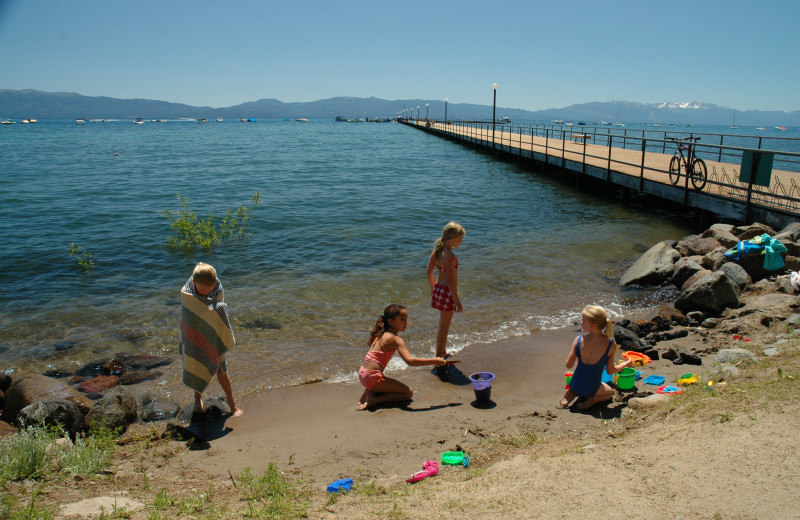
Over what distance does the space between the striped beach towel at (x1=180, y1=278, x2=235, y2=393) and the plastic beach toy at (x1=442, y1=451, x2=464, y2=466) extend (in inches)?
91.6

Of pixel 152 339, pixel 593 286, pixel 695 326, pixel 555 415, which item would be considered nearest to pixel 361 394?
pixel 555 415

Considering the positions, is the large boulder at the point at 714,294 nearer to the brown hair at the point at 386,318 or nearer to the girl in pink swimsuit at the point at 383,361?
the girl in pink swimsuit at the point at 383,361

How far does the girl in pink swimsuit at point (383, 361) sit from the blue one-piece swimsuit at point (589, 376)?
1264 mm

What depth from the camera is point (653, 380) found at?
5203 mm

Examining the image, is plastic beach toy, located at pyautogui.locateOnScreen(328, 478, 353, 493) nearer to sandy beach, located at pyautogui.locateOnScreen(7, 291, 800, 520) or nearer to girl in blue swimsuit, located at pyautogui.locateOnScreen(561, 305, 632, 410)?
sandy beach, located at pyautogui.locateOnScreen(7, 291, 800, 520)

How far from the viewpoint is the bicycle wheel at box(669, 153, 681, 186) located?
13516 mm

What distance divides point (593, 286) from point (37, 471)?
846cm

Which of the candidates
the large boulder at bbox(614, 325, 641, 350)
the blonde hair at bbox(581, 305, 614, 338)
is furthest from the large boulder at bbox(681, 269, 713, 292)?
the blonde hair at bbox(581, 305, 614, 338)

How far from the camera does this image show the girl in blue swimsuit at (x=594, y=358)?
15.6 ft

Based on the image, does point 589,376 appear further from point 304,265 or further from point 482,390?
point 304,265

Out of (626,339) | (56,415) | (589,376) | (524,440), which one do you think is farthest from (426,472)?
(626,339)

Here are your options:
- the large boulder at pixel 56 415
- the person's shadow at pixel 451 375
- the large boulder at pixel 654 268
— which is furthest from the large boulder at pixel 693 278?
the large boulder at pixel 56 415

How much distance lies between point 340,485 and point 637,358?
3.80 m

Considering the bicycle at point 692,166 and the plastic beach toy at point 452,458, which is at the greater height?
the bicycle at point 692,166
